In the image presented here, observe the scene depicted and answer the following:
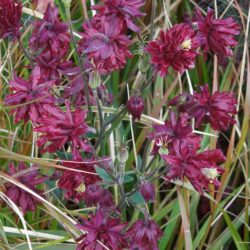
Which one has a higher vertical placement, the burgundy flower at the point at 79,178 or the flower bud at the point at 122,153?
the flower bud at the point at 122,153

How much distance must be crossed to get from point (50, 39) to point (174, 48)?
0.24 m

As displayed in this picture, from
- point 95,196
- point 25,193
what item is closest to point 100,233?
point 95,196

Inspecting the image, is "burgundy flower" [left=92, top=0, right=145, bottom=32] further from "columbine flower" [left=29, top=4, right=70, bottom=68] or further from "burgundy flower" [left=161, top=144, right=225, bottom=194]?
"burgundy flower" [left=161, top=144, right=225, bottom=194]

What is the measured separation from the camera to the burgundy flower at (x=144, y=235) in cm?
112

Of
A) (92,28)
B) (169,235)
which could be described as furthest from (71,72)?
(169,235)

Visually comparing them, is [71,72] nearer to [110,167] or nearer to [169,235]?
[110,167]

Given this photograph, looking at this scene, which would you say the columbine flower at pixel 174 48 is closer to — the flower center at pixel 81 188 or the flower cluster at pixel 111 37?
the flower cluster at pixel 111 37

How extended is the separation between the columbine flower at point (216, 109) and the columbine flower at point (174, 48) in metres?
0.12

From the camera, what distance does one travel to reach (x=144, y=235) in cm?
112

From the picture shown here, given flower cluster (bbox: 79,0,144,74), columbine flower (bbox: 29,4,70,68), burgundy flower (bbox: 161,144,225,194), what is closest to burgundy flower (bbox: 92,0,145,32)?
flower cluster (bbox: 79,0,144,74)

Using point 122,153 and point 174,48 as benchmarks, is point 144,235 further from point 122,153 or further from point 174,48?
point 174,48

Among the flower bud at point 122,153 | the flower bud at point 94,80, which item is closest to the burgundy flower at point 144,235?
the flower bud at point 122,153

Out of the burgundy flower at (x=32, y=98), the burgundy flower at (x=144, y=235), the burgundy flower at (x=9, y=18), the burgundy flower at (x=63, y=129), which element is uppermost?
the burgundy flower at (x=9, y=18)

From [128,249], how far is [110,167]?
17cm
